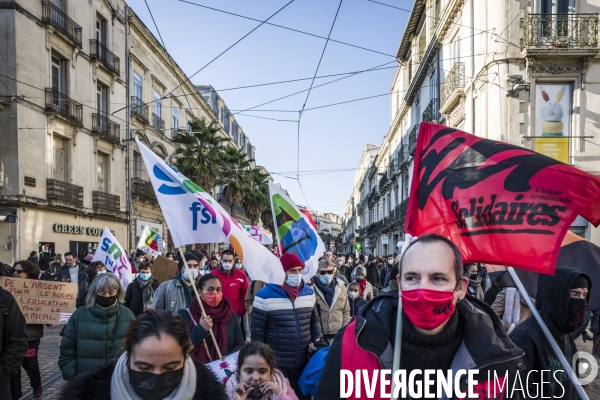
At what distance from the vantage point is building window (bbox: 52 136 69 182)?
66.0ft

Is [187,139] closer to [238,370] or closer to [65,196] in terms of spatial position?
[65,196]

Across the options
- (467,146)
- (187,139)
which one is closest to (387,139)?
(187,139)

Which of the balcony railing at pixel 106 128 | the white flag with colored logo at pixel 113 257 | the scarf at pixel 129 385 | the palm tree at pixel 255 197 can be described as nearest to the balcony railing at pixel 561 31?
the white flag with colored logo at pixel 113 257

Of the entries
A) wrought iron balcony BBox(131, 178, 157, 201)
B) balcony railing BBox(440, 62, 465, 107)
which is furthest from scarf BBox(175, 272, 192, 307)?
wrought iron balcony BBox(131, 178, 157, 201)

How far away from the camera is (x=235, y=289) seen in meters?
6.97

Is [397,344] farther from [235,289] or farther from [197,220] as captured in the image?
[235,289]

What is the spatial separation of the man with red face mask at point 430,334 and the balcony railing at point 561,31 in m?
15.4

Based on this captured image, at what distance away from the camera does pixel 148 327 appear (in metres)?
2.05

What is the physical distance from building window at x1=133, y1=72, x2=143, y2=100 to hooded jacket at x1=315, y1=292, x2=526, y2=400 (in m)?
29.3

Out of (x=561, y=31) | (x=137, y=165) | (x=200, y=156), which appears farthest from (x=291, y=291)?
(x=137, y=165)

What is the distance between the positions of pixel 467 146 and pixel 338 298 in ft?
11.5

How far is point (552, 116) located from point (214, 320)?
48.1 feet

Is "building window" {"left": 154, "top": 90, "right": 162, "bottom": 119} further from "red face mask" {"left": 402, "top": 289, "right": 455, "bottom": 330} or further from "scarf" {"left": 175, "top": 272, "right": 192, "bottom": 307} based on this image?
"red face mask" {"left": 402, "top": 289, "right": 455, "bottom": 330}

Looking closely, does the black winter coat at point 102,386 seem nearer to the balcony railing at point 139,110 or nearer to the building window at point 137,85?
the balcony railing at point 139,110
